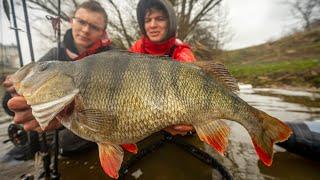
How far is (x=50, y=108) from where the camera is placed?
1810mm

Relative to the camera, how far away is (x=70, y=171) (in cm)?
267

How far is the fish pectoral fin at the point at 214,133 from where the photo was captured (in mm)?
1889

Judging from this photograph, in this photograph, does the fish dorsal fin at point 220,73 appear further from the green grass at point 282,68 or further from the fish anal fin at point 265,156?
the green grass at point 282,68

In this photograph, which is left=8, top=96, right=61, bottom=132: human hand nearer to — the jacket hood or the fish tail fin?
the fish tail fin

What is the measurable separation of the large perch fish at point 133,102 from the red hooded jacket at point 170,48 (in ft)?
4.67

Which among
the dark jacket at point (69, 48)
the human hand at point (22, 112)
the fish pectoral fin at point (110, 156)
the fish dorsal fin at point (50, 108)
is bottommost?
the fish pectoral fin at point (110, 156)

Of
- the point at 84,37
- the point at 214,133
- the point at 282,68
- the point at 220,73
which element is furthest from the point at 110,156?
the point at 282,68

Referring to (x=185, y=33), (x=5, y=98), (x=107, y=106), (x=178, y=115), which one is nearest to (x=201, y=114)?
(x=178, y=115)

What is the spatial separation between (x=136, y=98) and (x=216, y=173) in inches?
48.3

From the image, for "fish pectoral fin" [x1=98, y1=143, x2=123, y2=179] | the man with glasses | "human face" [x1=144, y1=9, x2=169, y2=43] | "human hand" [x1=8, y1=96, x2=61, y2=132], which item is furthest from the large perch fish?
"human face" [x1=144, y1=9, x2=169, y2=43]

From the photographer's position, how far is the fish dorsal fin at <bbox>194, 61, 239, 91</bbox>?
1.94 metres

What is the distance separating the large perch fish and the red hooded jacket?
142cm

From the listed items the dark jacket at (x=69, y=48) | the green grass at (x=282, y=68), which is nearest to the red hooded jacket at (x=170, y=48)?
the dark jacket at (x=69, y=48)

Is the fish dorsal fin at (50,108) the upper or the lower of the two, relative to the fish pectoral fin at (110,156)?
upper
